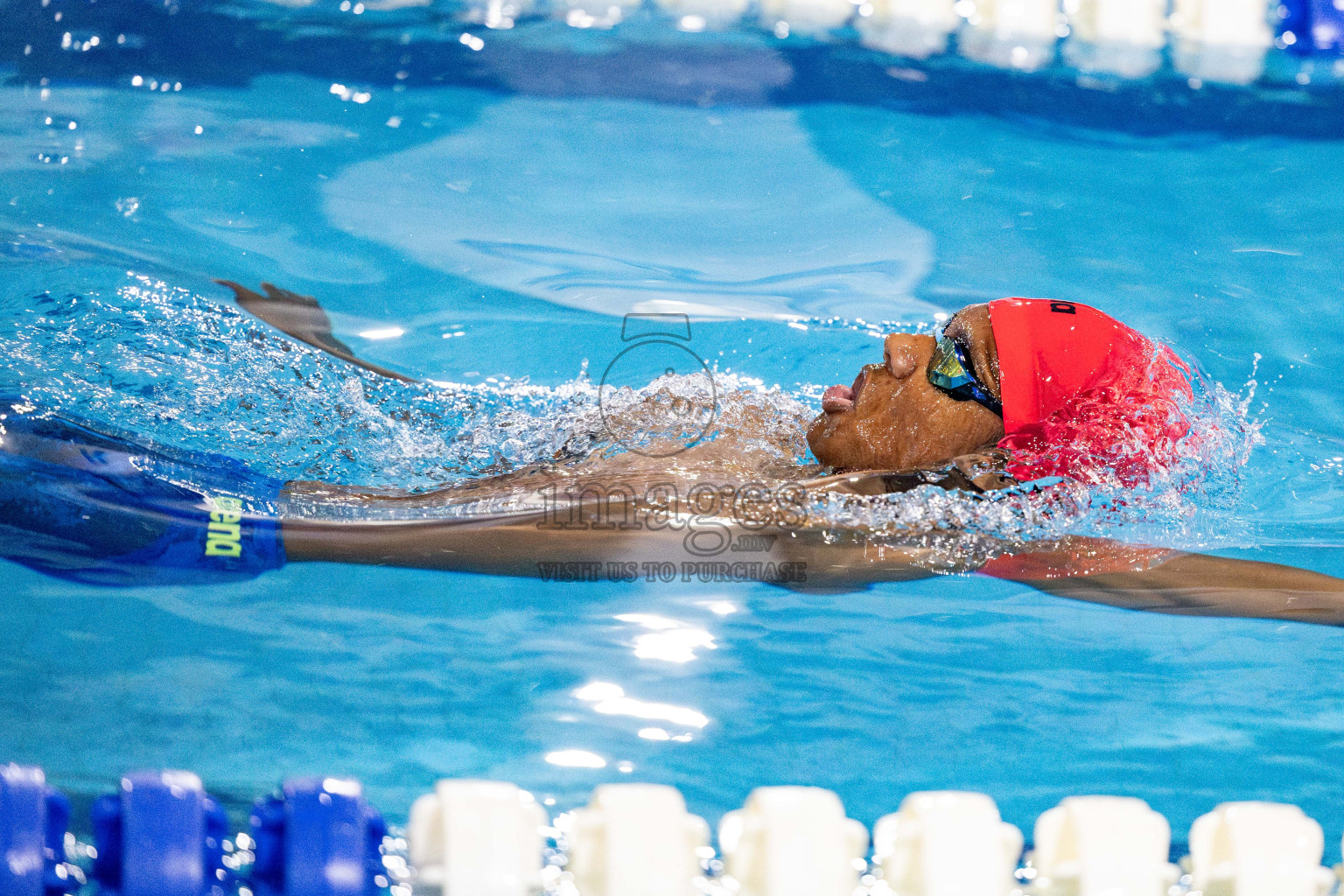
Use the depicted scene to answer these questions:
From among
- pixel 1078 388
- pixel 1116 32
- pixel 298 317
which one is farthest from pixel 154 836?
pixel 1116 32

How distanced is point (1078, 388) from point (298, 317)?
2384 mm

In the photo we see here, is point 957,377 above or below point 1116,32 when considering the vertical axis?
below

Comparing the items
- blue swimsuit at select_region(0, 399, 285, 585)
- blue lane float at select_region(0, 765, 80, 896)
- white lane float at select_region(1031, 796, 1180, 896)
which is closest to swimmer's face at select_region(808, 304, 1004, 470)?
white lane float at select_region(1031, 796, 1180, 896)

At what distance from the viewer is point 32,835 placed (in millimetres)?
1665

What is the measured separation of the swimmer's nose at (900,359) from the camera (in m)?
2.35

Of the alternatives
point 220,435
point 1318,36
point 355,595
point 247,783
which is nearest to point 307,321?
point 220,435

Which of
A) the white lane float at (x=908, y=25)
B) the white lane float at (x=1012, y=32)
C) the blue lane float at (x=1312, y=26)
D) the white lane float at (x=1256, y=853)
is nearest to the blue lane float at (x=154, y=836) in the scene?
the white lane float at (x=1256, y=853)

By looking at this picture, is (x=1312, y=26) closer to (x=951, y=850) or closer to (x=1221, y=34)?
(x=1221, y=34)

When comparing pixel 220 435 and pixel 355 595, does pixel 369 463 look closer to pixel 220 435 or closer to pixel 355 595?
pixel 220 435

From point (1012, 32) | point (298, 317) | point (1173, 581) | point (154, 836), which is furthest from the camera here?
point (1012, 32)

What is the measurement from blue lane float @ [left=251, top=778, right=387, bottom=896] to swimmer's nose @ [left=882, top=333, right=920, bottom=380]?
1363 mm

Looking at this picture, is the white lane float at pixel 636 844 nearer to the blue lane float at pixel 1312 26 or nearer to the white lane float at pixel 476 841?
the white lane float at pixel 476 841

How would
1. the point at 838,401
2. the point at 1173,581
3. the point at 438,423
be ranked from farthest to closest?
the point at 438,423, the point at 838,401, the point at 1173,581

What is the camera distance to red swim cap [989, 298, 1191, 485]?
225 centimetres
